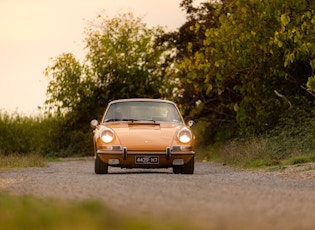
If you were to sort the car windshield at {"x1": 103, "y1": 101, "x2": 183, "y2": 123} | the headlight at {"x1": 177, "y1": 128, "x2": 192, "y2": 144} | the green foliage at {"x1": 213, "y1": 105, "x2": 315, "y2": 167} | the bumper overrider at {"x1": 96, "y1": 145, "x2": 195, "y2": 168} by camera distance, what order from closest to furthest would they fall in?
the bumper overrider at {"x1": 96, "y1": 145, "x2": 195, "y2": 168} < the headlight at {"x1": 177, "y1": 128, "x2": 192, "y2": 144} < the car windshield at {"x1": 103, "y1": 101, "x2": 183, "y2": 123} < the green foliage at {"x1": 213, "y1": 105, "x2": 315, "y2": 167}

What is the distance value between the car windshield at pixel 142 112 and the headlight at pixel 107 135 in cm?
109

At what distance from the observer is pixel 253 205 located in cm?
983

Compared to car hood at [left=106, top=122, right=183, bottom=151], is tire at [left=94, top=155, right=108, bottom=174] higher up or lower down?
lower down

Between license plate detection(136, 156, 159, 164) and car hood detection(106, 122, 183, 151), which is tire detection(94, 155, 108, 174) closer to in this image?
car hood detection(106, 122, 183, 151)

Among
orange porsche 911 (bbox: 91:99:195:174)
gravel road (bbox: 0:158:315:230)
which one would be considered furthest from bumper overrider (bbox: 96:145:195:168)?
gravel road (bbox: 0:158:315:230)

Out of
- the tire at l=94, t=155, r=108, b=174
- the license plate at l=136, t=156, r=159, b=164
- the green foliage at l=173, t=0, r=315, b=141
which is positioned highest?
the green foliage at l=173, t=0, r=315, b=141

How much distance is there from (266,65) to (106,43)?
1254 centimetres

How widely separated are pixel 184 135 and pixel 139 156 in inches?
45.7

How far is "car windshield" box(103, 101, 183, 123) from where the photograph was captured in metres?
19.8

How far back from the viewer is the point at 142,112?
19.9 m

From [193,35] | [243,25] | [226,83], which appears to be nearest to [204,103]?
[226,83]

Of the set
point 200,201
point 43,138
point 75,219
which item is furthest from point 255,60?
point 75,219

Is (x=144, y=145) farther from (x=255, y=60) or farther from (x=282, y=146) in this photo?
(x=255, y=60)

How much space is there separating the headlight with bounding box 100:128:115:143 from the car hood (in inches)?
4.6
